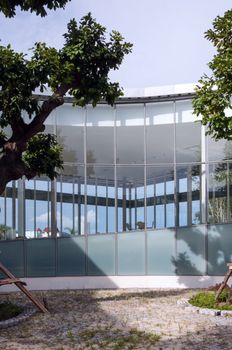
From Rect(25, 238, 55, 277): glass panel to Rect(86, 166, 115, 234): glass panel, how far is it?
1928 mm

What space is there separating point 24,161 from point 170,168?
28.6 ft

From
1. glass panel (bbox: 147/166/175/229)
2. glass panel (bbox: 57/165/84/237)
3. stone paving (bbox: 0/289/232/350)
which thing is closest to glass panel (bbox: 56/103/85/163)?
glass panel (bbox: 57/165/84/237)

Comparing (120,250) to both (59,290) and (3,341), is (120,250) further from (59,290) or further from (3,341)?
(3,341)

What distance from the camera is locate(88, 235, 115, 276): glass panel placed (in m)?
23.6

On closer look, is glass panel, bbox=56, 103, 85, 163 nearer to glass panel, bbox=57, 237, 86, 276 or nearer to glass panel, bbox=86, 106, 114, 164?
glass panel, bbox=86, 106, 114, 164

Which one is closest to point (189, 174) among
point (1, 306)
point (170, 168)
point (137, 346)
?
point (170, 168)

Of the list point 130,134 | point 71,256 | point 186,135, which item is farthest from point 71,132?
point 71,256

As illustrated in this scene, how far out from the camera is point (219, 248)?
74.4ft

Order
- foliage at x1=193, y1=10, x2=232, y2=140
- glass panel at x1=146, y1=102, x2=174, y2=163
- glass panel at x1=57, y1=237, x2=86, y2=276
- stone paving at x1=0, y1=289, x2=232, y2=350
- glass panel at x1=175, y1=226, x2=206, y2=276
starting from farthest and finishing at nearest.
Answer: glass panel at x1=146, y1=102, x2=174, y2=163 → glass panel at x1=57, y1=237, x2=86, y2=276 → glass panel at x1=175, y1=226, x2=206, y2=276 → foliage at x1=193, y1=10, x2=232, y2=140 → stone paving at x1=0, y1=289, x2=232, y2=350

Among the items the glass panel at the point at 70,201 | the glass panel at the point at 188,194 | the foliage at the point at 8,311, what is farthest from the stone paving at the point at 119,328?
the glass panel at the point at 188,194

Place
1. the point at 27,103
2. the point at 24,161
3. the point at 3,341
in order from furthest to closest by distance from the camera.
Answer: the point at 24,161, the point at 27,103, the point at 3,341

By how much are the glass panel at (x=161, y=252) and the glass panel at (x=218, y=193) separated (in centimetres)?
201

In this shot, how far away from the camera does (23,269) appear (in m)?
23.0

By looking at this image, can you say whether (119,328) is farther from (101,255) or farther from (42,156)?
(101,255)
